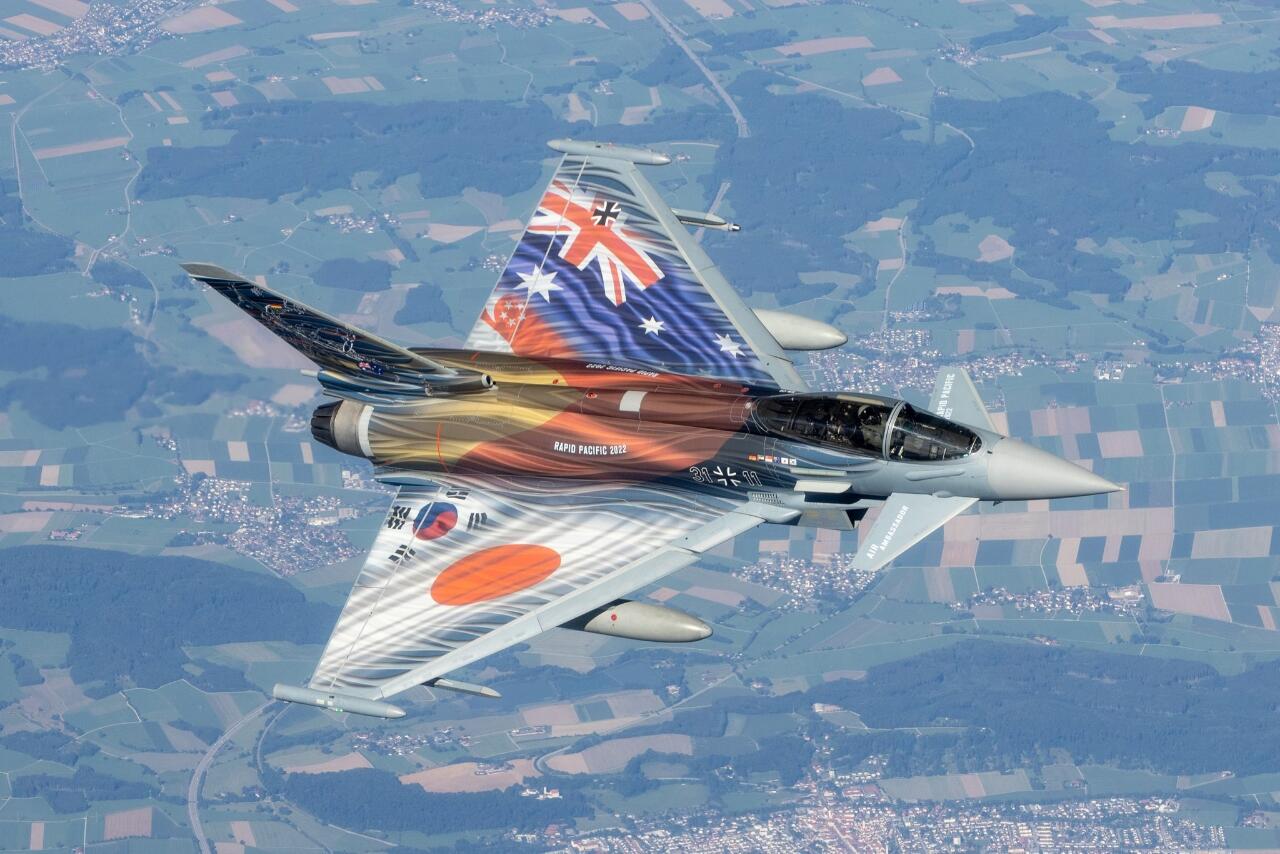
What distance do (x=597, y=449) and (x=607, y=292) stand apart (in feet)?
21.5

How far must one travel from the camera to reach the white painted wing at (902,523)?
1811 inches

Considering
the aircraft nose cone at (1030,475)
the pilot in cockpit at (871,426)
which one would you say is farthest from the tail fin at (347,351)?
the aircraft nose cone at (1030,475)

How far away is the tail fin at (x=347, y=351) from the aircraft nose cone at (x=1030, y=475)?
14.4 meters

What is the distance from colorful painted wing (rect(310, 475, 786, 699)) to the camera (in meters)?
47.7

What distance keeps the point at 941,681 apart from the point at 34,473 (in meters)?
71.5

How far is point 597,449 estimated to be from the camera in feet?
165

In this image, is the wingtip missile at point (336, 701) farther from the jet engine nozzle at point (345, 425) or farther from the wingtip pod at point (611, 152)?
the wingtip pod at point (611, 152)

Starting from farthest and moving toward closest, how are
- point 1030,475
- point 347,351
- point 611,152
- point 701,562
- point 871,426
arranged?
point 701,562
point 611,152
point 347,351
point 871,426
point 1030,475

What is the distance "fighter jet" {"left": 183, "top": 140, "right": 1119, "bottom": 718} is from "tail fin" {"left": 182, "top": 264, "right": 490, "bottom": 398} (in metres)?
0.06

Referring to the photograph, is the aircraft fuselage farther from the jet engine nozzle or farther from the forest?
the forest

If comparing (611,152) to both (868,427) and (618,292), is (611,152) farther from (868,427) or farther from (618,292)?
(868,427)

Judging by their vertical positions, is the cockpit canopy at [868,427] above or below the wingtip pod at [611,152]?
below

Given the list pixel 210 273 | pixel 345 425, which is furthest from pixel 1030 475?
pixel 210 273

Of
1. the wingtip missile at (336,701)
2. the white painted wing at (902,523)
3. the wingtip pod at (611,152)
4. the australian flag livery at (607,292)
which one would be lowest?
the wingtip missile at (336,701)
